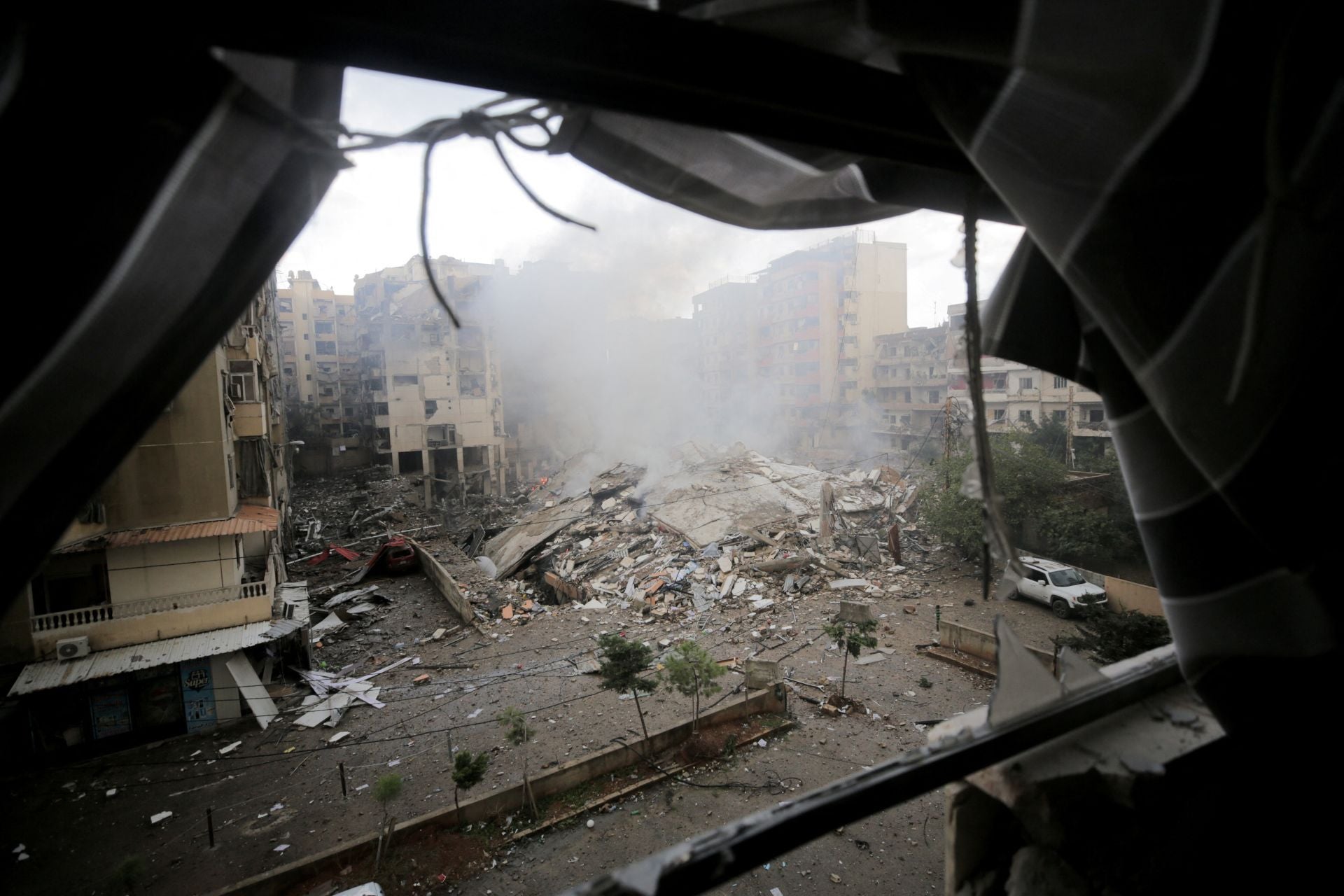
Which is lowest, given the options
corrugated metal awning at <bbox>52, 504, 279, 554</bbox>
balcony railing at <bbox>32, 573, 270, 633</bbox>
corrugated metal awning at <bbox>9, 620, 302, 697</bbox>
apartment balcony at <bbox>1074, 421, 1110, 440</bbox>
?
corrugated metal awning at <bbox>9, 620, 302, 697</bbox>

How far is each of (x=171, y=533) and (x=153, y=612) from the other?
1304 mm

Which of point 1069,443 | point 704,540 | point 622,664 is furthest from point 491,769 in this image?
point 1069,443

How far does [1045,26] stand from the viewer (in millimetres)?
825

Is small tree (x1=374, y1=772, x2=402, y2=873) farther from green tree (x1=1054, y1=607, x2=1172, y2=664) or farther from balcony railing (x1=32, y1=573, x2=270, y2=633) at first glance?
green tree (x1=1054, y1=607, x2=1172, y2=664)

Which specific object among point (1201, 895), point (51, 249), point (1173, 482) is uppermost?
point (51, 249)

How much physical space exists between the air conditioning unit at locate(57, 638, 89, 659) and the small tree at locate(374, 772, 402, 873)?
560cm

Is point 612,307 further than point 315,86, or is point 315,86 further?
point 612,307

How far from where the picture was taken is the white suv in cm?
1195

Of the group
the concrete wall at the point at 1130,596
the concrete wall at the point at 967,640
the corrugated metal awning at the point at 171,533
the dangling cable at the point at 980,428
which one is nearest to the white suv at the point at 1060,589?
the concrete wall at the point at 1130,596

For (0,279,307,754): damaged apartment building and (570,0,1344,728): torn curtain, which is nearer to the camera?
(570,0,1344,728): torn curtain

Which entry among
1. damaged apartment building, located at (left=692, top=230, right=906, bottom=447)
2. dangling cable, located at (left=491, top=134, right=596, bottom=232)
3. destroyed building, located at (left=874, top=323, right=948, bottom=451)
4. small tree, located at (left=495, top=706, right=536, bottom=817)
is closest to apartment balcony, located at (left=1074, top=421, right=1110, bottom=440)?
destroyed building, located at (left=874, top=323, right=948, bottom=451)

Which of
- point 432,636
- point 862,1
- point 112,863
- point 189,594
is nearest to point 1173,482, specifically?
point 862,1

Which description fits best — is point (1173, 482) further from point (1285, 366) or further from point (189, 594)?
point (189, 594)

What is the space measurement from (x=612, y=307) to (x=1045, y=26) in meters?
36.7
